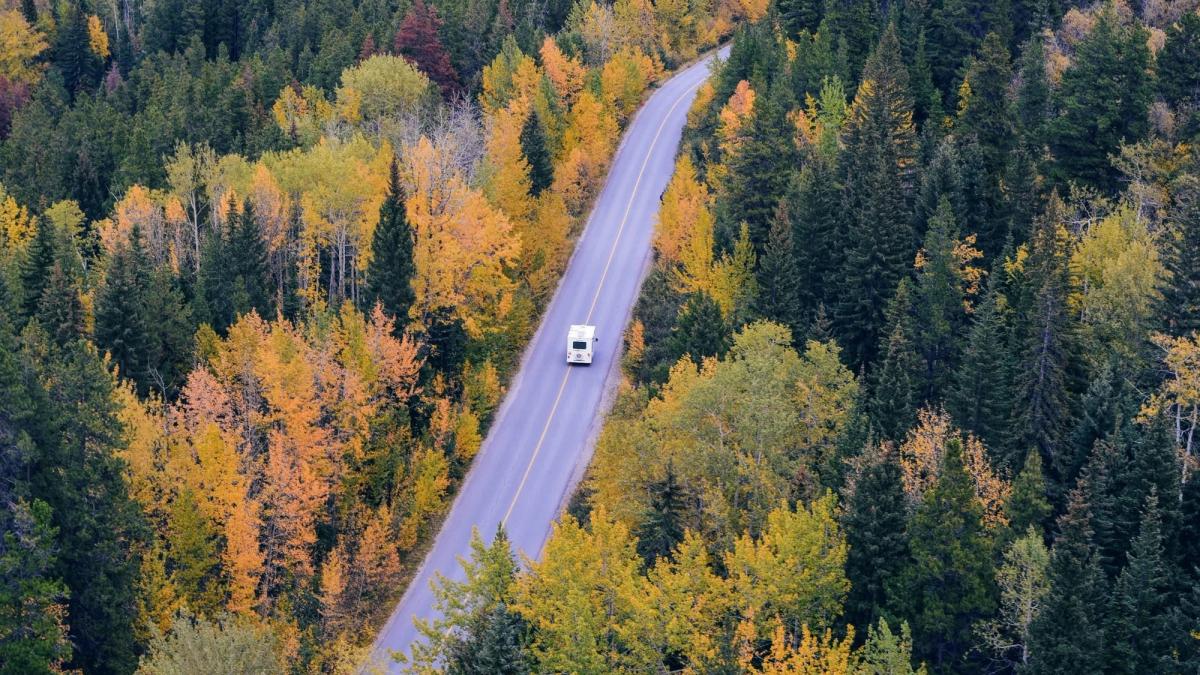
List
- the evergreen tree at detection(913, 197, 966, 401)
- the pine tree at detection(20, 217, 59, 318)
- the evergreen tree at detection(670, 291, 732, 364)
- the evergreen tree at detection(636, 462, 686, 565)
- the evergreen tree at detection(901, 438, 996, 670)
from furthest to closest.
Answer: the pine tree at detection(20, 217, 59, 318), the evergreen tree at detection(670, 291, 732, 364), the evergreen tree at detection(913, 197, 966, 401), the evergreen tree at detection(636, 462, 686, 565), the evergreen tree at detection(901, 438, 996, 670)

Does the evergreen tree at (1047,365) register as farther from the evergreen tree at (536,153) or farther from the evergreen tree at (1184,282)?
the evergreen tree at (536,153)

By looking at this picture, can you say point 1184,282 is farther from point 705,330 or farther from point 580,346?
point 580,346

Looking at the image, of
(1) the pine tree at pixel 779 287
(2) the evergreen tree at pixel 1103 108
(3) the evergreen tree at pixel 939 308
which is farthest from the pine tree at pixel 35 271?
(2) the evergreen tree at pixel 1103 108

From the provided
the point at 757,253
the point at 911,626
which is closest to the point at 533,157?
the point at 757,253

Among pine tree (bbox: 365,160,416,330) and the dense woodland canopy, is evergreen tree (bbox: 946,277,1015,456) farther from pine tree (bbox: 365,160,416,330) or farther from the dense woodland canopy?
pine tree (bbox: 365,160,416,330)

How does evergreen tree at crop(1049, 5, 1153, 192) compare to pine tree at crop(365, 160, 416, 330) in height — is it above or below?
above

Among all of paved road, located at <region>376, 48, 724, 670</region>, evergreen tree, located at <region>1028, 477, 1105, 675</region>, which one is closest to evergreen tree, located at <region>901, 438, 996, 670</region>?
evergreen tree, located at <region>1028, 477, 1105, 675</region>

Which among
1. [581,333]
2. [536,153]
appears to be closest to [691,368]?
[581,333]
